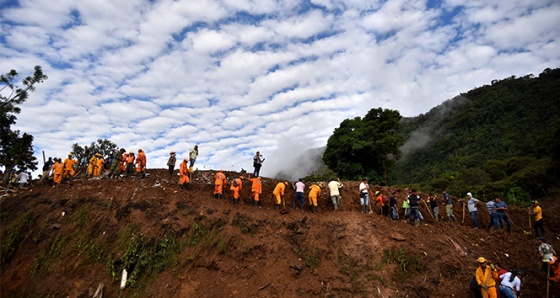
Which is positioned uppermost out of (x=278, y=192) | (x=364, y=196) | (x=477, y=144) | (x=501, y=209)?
(x=477, y=144)

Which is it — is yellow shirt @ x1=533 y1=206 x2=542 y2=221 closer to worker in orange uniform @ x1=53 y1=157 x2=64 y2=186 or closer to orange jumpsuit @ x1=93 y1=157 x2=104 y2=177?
orange jumpsuit @ x1=93 y1=157 x2=104 y2=177

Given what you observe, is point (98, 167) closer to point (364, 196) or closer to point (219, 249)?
point (219, 249)

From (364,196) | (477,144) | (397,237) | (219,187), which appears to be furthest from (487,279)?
(477,144)

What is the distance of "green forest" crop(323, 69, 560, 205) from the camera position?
89.0 feet

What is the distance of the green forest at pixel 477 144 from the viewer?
2714 centimetres

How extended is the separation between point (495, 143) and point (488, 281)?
187ft

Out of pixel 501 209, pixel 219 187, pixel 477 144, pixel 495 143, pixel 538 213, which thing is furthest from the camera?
pixel 477 144

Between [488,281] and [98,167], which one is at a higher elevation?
[98,167]

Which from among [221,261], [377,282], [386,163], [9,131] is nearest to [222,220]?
[221,261]

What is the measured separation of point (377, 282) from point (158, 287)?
7.37 metres

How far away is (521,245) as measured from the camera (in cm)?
1203

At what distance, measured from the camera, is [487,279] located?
879 cm

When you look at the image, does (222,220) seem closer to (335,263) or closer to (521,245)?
(335,263)

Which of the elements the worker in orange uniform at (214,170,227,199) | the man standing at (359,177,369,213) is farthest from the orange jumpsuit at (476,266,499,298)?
the worker in orange uniform at (214,170,227,199)
